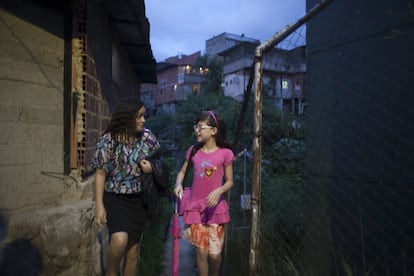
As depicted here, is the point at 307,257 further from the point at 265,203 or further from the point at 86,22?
the point at 86,22

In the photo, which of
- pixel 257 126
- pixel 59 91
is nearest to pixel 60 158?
pixel 59 91

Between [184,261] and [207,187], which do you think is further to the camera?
[184,261]

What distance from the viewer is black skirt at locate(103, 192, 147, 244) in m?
2.73

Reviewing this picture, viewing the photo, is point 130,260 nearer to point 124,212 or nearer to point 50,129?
point 124,212

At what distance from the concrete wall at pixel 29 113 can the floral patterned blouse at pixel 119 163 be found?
0.64 metres

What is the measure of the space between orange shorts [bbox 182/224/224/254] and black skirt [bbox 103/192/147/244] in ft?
1.54

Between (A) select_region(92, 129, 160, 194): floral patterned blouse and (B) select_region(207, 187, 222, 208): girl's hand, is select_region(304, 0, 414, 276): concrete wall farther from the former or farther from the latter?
(A) select_region(92, 129, 160, 194): floral patterned blouse

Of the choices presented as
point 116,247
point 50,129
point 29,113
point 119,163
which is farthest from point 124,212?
point 29,113

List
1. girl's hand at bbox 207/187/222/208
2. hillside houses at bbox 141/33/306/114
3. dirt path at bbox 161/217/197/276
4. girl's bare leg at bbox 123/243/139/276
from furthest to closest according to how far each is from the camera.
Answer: hillside houses at bbox 141/33/306/114, dirt path at bbox 161/217/197/276, girl's bare leg at bbox 123/243/139/276, girl's hand at bbox 207/187/222/208

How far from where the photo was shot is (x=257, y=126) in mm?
2492

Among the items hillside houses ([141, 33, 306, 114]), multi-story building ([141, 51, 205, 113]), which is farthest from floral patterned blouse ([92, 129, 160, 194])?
multi-story building ([141, 51, 205, 113])

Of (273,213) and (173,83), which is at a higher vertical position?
(173,83)

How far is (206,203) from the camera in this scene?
2.74 metres

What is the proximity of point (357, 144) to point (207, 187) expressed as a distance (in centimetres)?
137
